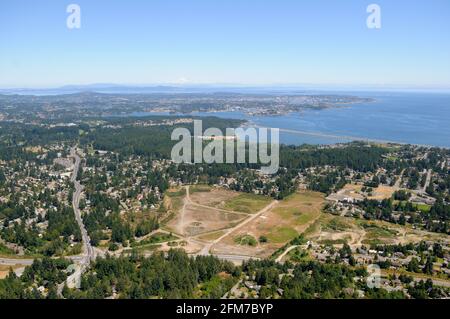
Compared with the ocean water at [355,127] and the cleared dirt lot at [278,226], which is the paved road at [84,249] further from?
the ocean water at [355,127]

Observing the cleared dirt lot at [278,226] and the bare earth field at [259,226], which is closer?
the cleared dirt lot at [278,226]

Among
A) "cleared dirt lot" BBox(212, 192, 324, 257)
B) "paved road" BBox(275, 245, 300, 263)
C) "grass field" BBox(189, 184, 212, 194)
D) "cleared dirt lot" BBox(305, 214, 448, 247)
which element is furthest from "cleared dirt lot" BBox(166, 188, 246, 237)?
"cleared dirt lot" BBox(305, 214, 448, 247)

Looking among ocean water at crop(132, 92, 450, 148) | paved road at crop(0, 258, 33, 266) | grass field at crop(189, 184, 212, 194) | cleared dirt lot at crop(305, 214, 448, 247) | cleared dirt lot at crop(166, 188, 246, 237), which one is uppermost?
ocean water at crop(132, 92, 450, 148)

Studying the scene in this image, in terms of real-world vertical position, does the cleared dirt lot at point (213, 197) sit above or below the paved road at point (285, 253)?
above

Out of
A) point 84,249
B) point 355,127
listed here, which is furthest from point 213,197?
point 355,127

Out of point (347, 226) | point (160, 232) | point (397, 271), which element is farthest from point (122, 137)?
point (397, 271)

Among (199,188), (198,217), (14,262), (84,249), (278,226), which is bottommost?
(14,262)

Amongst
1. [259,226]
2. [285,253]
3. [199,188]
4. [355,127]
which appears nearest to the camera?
[285,253]

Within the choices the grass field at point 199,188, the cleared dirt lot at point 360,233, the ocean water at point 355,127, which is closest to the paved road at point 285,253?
the cleared dirt lot at point 360,233

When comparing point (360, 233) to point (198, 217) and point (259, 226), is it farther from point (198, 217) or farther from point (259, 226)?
point (198, 217)

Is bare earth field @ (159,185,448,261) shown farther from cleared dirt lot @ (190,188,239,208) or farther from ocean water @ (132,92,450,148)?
ocean water @ (132,92,450,148)
